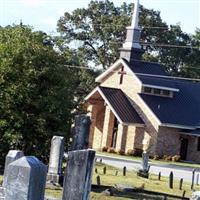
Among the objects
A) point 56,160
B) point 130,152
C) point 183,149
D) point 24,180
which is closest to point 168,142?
point 183,149

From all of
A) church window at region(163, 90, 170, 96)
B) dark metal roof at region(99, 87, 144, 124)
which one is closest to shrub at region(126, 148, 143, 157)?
dark metal roof at region(99, 87, 144, 124)

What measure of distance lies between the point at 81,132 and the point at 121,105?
3591 centimetres

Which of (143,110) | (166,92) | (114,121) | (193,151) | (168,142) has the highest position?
(166,92)

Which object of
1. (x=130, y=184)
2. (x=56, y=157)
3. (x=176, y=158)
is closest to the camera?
(x=56, y=157)

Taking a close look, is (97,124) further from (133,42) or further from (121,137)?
(133,42)

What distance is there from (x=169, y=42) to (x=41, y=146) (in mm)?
56981

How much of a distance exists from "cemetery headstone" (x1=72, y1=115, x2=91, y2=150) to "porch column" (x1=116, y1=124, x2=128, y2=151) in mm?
34294

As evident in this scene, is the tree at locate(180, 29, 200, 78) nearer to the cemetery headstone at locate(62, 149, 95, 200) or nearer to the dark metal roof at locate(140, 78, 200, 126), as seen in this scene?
the dark metal roof at locate(140, 78, 200, 126)

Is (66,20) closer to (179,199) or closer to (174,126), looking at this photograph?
(174,126)

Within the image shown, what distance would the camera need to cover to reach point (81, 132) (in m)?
18.0

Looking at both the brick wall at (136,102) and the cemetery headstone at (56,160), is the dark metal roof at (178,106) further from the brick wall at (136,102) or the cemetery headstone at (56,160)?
the cemetery headstone at (56,160)

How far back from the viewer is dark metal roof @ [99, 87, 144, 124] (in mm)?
52500

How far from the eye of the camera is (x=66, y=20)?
71.9m

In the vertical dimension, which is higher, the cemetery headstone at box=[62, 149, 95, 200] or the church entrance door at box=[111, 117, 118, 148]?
the church entrance door at box=[111, 117, 118, 148]
